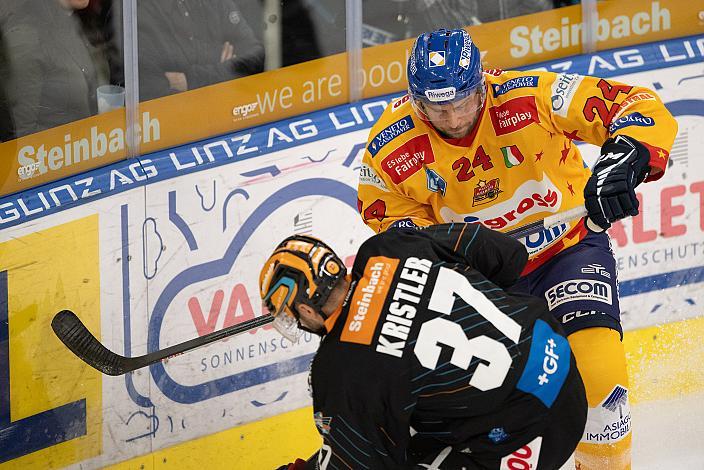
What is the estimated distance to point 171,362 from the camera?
14.3 ft

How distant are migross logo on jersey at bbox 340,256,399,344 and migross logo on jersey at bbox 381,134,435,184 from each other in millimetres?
649

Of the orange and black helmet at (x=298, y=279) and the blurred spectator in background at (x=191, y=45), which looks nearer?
the orange and black helmet at (x=298, y=279)

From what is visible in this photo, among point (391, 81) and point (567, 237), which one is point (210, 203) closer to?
point (391, 81)

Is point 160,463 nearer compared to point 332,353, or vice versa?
point 332,353

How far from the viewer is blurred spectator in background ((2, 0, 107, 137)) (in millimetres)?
4070

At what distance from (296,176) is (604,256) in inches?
54.4

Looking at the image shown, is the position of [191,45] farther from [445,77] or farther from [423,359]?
[423,359]

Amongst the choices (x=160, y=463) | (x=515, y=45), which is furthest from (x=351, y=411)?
(x=515, y=45)

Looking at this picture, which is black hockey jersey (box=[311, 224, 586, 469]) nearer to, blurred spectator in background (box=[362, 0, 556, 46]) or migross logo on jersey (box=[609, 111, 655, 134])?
migross logo on jersey (box=[609, 111, 655, 134])

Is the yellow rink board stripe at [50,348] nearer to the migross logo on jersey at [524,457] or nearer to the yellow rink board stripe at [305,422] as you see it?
the yellow rink board stripe at [305,422]

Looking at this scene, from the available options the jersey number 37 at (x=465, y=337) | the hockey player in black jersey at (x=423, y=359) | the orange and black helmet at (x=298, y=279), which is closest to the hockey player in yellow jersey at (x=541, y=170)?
the hockey player in black jersey at (x=423, y=359)

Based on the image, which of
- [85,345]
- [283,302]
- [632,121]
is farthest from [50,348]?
A: [632,121]

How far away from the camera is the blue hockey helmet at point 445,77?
340 cm

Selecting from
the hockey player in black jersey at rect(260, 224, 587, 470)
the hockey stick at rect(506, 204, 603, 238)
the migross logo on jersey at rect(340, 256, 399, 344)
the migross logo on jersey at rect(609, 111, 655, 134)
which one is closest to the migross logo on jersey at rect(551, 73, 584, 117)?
the migross logo on jersey at rect(609, 111, 655, 134)
